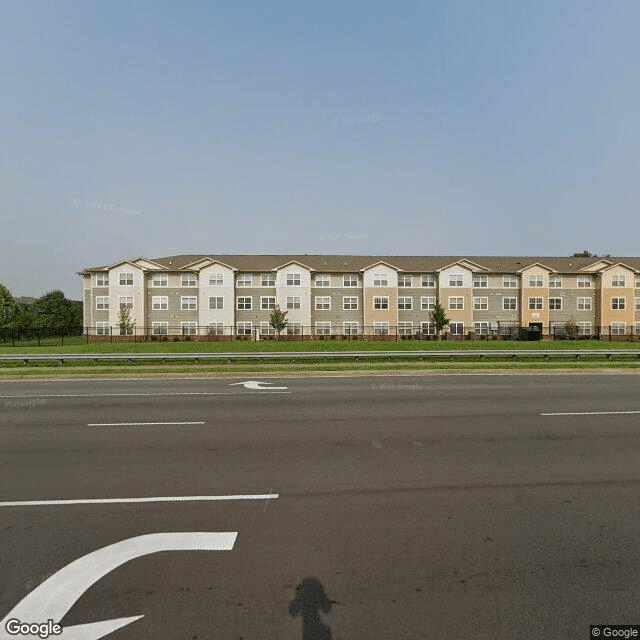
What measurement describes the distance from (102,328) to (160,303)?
7.29 m

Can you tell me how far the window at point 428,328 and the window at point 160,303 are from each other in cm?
3194

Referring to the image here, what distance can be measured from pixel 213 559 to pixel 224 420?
17.7ft

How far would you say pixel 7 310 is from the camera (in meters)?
51.7

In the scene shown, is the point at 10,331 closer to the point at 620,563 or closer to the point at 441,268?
the point at 441,268

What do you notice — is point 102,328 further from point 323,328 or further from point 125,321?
point 323,328

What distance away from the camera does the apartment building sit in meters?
43.8

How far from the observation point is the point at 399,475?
5730 millimetres

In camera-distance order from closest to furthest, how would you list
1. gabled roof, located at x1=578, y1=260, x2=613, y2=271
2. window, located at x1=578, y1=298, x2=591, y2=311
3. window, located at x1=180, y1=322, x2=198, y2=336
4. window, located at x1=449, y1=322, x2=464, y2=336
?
1. window, located at x1=180, y1=322, x2=198, y2=336
2. window, located at x1=449, y1=322, x2=464, y2=336
3. window, located at x1=578, y1=298, x2=591, y2=311
4. gabled roof, located at x1=578, y1=260, x2=613, y2=271

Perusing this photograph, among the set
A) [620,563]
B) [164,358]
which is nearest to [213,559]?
[620,563]

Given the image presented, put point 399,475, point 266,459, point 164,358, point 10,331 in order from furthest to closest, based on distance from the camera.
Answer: point 10,331 → point 164,358 → point 266,459 → point 399,475

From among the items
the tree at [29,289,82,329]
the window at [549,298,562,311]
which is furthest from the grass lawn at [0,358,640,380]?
the tree at [29,289,82,329]

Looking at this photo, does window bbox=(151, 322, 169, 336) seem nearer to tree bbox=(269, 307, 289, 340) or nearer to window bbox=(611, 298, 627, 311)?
tree bbox=(269, 307, 289, 340)

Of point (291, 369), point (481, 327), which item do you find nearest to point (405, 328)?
point (481, 327)

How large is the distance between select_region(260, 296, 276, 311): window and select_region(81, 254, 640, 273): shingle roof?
3.87 metres
